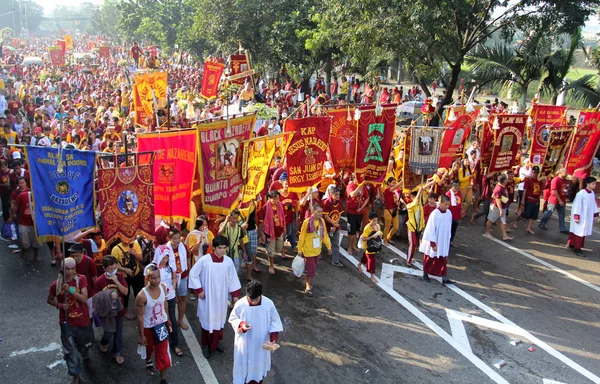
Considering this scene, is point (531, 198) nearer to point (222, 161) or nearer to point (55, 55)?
point (222, 161)

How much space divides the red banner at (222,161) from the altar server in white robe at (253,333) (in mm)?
2666

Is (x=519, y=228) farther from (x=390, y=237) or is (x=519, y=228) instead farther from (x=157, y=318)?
(x=157, y=318)

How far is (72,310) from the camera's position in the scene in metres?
6.12

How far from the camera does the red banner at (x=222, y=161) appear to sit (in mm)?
7848

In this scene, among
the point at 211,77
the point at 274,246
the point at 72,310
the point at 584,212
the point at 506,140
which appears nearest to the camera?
the point at 72,310

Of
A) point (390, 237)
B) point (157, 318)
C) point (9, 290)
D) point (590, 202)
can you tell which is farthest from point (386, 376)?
point (590, 202)

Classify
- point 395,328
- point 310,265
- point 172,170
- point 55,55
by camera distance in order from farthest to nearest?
1. point 55,55
2. point 310,265
3. point 172,170
4. point 395,328

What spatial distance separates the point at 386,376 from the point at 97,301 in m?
3.75

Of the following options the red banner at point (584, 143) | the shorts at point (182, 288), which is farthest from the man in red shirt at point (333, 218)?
the red banner at point (584, 143)

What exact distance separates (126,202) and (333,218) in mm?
3955

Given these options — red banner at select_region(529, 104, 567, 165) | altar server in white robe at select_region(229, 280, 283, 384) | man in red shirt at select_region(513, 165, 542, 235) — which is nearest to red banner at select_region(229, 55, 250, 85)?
red banner at select_region(529, 104, 567, 165)

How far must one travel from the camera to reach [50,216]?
7102mm

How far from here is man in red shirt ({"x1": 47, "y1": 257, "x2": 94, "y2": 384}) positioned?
602 centimetres

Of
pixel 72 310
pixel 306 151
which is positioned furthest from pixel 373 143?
pixel 72 310
